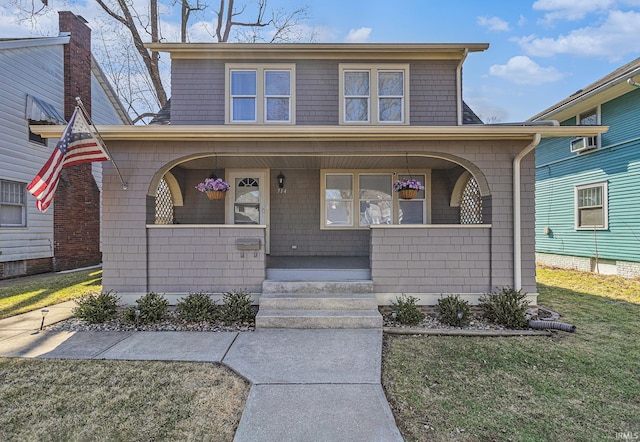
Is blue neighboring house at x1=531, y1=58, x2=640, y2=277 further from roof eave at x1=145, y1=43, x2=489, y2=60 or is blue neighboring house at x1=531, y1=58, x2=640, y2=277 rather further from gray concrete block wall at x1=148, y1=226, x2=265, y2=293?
gray concrete block wall at x1=148, y1=226, x2=265, y2=293

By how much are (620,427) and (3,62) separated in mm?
13667

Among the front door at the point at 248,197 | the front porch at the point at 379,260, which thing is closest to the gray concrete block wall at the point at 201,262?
the front porch at the point at 379,260

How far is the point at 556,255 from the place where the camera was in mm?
11055

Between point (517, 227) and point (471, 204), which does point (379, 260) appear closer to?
point (517, 227)

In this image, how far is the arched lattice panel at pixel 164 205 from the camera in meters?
6.73

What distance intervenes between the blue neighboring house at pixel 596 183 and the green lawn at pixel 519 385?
533 cm

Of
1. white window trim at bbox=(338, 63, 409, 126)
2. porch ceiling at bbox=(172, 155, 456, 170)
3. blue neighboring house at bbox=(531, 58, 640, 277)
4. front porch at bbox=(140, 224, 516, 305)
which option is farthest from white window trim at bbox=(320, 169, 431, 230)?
blue neighboring house at bbox=(531, 58, 640, 277)

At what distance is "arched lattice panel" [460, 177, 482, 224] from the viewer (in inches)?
257

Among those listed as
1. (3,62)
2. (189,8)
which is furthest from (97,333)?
(189,8)

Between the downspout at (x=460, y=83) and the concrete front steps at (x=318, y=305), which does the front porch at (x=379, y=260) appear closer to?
the concrete front steps at (x=318, y=305)

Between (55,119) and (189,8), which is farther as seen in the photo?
(189,8)

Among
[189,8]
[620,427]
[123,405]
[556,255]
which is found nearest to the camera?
[620,427]

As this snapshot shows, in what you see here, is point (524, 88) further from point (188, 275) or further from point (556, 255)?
point (188, 275)

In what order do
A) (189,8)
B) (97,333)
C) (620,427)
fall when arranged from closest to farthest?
(620,427) → (97,333) → (189,8)
